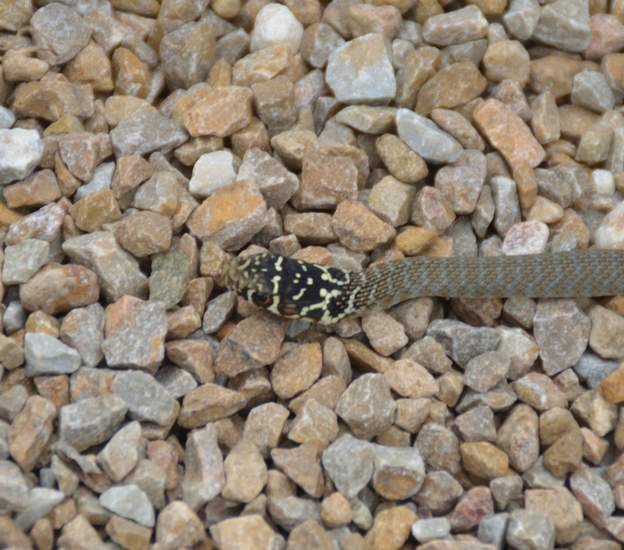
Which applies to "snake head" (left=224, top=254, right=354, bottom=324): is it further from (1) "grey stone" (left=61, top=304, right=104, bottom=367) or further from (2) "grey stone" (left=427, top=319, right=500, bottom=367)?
(1) "grey stone" (left=61, top=304, right=104, bottom=367)

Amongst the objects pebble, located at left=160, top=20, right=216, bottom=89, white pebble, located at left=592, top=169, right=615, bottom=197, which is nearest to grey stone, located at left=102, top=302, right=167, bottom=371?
pebble, located at left=160, top=20, right=216, bottom=89

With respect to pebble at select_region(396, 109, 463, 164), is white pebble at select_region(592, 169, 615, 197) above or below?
below

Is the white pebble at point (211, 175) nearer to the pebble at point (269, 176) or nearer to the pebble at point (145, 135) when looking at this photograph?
the pebble at point (269, 176)

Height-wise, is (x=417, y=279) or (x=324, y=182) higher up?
(x=324, y=182)

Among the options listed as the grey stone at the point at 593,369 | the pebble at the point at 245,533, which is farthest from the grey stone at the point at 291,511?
the grey stone at the point at 593,369

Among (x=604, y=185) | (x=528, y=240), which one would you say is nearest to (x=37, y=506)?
(x=528, y=240)

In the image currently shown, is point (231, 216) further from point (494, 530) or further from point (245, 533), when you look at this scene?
point (494, 530)

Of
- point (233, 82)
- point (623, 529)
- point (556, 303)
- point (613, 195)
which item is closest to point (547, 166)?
point (613, 195)
